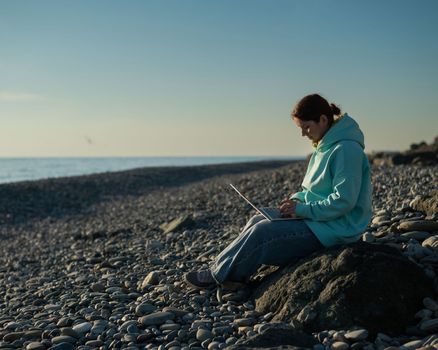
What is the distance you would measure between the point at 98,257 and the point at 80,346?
430 centimetres

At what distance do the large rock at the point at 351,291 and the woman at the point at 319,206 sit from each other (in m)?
0.20

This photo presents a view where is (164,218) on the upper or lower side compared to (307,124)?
lower

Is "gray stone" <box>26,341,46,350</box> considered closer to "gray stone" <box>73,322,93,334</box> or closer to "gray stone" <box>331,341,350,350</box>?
"gray stone" <box>73,322,93,334</box>

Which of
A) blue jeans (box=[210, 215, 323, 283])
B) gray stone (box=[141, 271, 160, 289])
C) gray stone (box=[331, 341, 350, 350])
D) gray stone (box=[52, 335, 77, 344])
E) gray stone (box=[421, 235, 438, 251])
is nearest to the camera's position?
gray stone (box=[331, 341, 350, 350])

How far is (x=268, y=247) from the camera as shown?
16.6 feet

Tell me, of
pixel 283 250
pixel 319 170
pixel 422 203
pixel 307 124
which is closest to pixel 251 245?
pixel 283 250

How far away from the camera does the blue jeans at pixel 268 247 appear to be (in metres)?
5.04

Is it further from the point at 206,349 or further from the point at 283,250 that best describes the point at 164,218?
the point at 206,349

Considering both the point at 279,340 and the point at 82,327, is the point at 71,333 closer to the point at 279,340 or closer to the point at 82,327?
the point at 82,327

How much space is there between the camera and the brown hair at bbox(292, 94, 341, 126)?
4.87m

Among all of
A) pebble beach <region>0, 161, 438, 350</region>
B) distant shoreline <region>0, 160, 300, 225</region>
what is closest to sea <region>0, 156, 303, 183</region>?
distant shoreline <region>0, 160, 300, 225</region>

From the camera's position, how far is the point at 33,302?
6.28m

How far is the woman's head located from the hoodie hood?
0.25 ft

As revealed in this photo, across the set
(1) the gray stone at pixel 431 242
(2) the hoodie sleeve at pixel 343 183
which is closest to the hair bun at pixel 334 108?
(2) the hoodie sleeve at pixel 343 183
